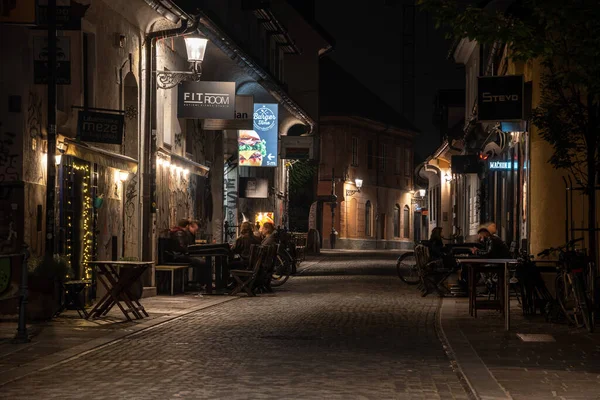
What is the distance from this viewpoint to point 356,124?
253 ft

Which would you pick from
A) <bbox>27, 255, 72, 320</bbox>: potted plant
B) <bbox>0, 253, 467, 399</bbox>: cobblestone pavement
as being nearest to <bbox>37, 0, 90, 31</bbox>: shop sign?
<bbox>27, 255, 72, 320</bbox>: potted plant

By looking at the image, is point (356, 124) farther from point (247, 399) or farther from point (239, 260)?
point (247, 399)

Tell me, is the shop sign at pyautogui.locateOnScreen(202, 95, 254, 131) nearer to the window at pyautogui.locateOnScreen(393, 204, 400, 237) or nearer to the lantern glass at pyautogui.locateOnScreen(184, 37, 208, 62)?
the lantern glass at pyautogui.locateOnScreen(184, 37, 208, 62)

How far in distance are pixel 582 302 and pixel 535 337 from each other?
3.90ft

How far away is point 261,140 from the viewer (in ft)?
120

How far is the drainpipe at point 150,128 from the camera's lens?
2325cm

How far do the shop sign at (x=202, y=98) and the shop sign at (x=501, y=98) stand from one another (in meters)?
5.74

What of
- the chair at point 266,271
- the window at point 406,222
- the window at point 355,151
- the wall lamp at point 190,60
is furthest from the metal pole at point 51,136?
the window at point 406,222

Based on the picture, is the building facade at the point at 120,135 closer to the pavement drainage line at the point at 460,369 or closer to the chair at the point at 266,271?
the chair at the point at 266,271

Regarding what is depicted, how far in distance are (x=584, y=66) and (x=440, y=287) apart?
12494 mm

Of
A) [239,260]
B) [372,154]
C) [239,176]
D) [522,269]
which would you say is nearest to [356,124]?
[372,154]

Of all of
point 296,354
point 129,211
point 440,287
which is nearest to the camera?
point 296,354

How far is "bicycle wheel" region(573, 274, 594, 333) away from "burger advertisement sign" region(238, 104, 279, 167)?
21.2m

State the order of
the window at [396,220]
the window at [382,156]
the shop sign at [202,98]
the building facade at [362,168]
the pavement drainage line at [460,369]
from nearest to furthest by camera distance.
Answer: the pavement drainage line at [460,369]
the shop sign at [202,98]
the building facade at [362,168]
the window at [382,156]
the window at [396,220]
